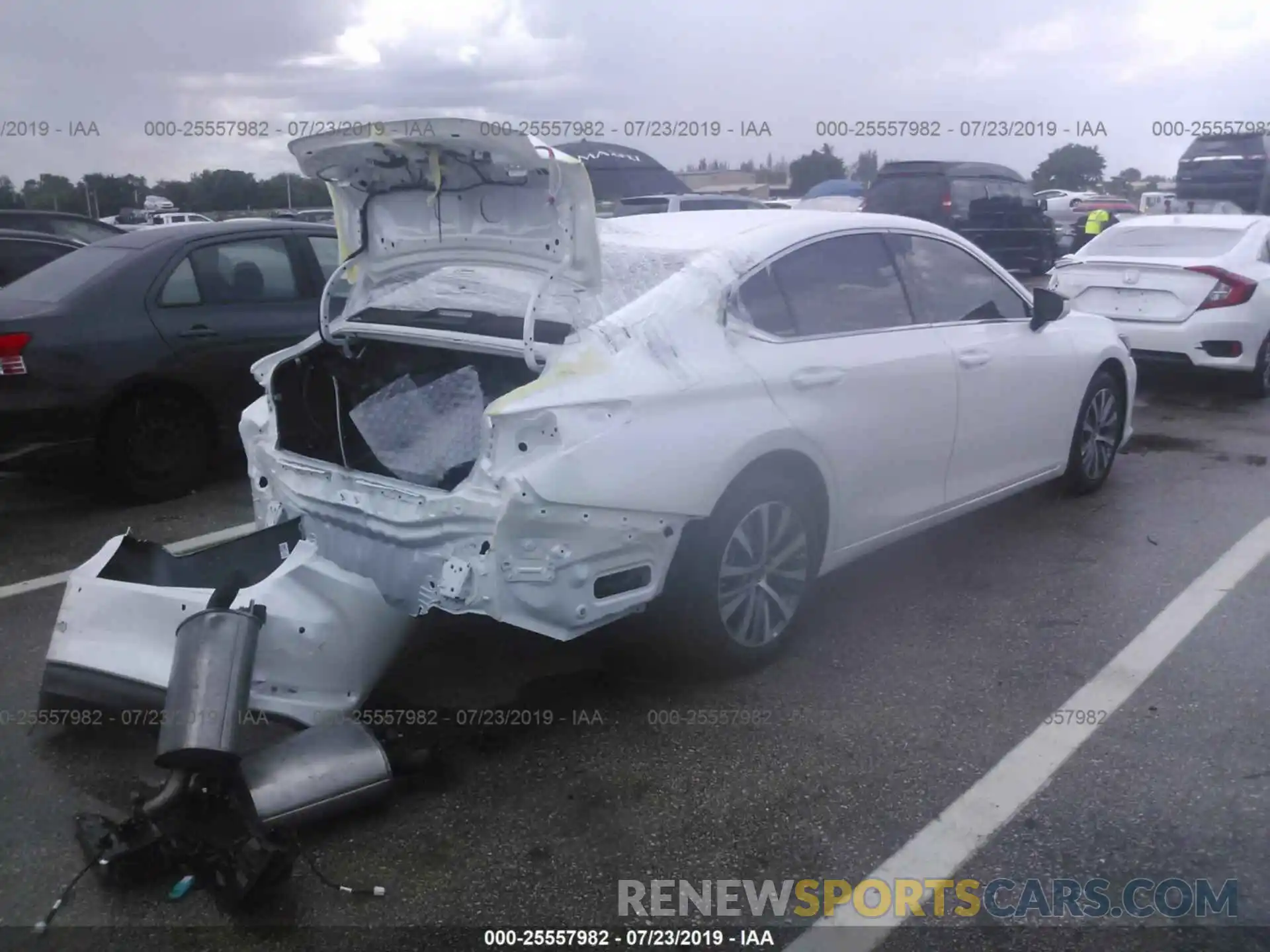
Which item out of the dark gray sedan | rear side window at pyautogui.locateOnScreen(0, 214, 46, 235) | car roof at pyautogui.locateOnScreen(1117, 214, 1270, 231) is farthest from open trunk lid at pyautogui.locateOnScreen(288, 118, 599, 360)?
car roof at pyautogui.locateOnScreen(1117, 214, 1270, 231)

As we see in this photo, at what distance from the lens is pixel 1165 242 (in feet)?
29.9

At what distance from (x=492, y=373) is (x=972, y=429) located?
215cm

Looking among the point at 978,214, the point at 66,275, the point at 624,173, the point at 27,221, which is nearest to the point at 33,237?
the point at 66,275

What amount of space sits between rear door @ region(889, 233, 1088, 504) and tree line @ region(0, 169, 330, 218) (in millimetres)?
9814

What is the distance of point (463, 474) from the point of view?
378cm

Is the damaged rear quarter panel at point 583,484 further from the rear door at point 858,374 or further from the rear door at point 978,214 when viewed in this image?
the rear door at point 978,214

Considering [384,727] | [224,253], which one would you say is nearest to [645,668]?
[384,727]

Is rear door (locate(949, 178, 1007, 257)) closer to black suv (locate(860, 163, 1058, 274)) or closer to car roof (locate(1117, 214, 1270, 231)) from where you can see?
black suv (locate(860, 163, 1058, 274))

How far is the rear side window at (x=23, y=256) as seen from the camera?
25.9 ft

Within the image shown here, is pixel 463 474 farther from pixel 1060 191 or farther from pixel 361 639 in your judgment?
pixel 1060 191

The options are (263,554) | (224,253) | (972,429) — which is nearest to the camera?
(263,554)

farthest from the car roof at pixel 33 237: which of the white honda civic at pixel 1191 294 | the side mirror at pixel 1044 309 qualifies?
the white honda civic at pixel 1191 294

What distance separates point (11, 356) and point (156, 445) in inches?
35.9

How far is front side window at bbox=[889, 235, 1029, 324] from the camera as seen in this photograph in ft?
15.6
